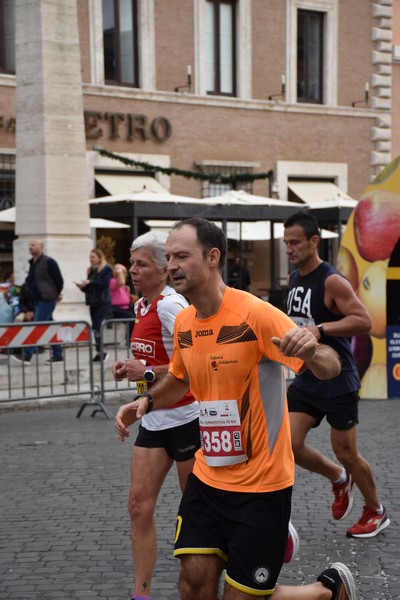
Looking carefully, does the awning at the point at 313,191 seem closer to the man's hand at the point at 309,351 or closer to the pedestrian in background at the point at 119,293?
the pedestrian in background at the point at 119,293

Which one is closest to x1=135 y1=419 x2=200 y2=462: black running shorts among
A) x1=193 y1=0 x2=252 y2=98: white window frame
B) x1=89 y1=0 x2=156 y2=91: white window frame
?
x1=89 y1=0 x2=156 y2=91: white window frame

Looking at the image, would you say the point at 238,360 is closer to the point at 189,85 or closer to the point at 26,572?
the point at 26,572

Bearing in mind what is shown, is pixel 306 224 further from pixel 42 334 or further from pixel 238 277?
pixel 238 277

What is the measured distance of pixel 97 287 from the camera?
1424 cm

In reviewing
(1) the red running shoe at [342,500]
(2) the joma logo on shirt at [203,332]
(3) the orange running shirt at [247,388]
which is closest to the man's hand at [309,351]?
(3) the orange running shirt at [247,388]

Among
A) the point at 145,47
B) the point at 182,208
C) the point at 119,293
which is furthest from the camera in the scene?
the point at 145,47

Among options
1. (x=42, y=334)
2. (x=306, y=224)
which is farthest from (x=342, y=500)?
(x=42, y=334)

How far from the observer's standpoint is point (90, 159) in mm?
23922

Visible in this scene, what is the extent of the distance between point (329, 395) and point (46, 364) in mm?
6427

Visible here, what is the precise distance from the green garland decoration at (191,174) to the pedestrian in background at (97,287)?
9818mm

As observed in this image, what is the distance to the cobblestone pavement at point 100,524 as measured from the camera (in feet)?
17.1

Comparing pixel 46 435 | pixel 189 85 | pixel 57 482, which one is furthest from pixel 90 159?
pixel 57 482

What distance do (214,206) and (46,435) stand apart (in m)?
10.8

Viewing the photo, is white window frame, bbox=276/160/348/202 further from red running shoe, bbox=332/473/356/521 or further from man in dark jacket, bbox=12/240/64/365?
red running shoe, bbox=332/473/356/521
